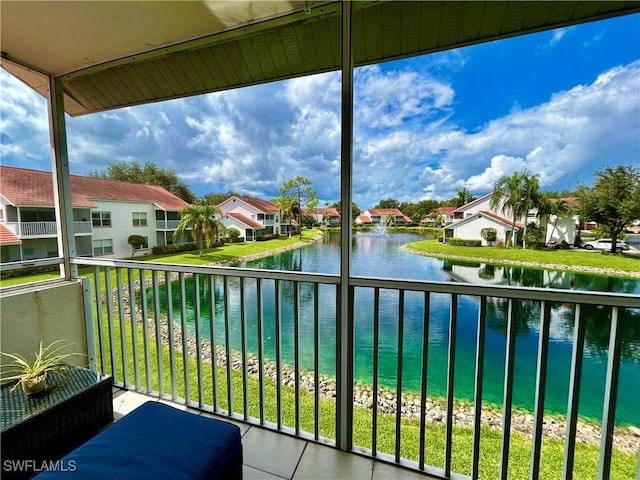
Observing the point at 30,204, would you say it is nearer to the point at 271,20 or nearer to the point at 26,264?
the point at 26,264

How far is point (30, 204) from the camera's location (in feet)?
6.75

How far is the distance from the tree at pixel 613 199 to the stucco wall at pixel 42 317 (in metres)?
3.51

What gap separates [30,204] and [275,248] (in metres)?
1.84

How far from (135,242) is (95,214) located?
1.63 ft

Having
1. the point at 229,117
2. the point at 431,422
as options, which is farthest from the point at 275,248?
the point at 431,422

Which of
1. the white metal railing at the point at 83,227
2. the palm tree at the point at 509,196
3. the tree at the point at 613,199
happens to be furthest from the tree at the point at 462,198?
the white metal railing at the point at 83,227

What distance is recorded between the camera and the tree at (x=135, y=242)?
219cm

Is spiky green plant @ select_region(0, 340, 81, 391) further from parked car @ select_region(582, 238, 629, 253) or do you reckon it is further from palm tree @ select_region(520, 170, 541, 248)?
parked car @ select_region(582, 238, 629, 253)

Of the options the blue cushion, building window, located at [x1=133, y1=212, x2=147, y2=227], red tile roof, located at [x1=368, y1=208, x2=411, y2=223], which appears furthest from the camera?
building window, located at [x1=133, y1=212, x2=147, y2=227]

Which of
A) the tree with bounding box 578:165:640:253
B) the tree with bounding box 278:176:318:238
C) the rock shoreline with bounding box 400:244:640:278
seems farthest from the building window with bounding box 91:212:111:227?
the tree with bounding box 578:165:640:253

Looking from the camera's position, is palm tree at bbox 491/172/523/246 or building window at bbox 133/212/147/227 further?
building window at bbox 133/212/147/227

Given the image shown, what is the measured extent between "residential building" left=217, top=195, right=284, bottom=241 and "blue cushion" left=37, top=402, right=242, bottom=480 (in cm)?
125

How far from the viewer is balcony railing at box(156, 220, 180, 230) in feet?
7.55

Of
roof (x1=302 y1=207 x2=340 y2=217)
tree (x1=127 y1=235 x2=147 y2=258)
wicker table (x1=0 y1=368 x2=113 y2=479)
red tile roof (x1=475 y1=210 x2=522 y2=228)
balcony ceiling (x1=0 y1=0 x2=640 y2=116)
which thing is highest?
balcony ceiling (x1=0 y1=0 x2=640 y2=116)
